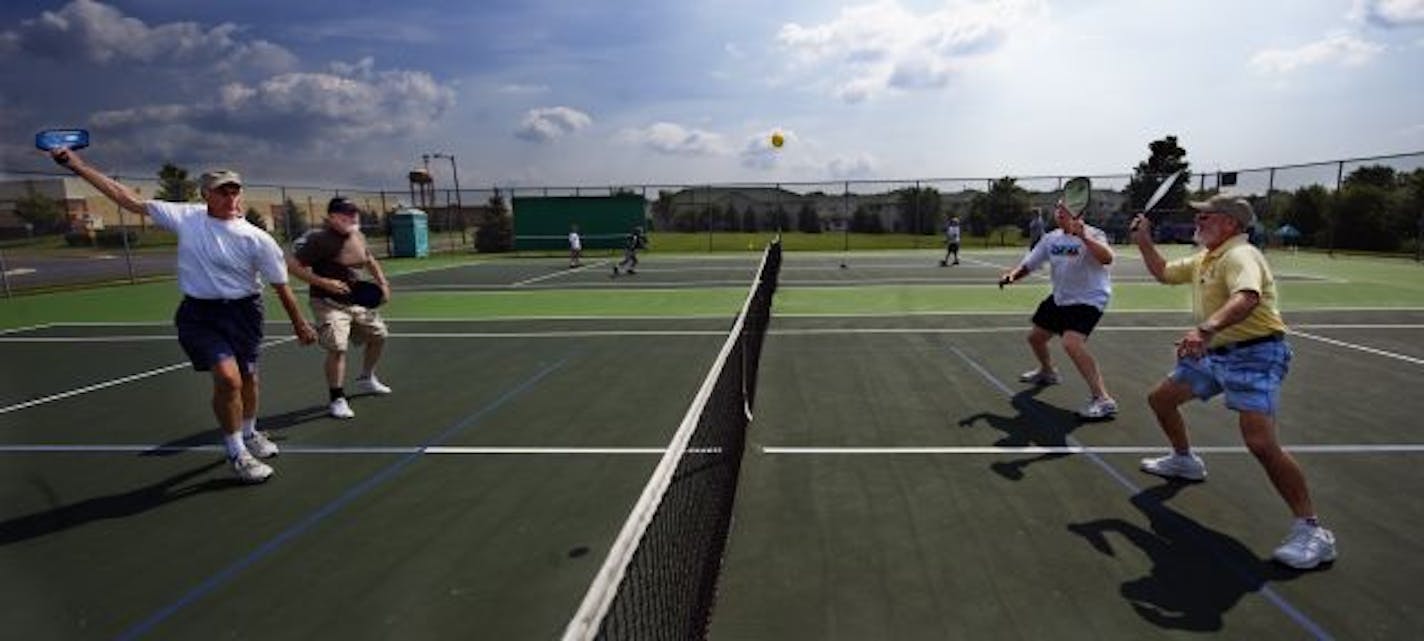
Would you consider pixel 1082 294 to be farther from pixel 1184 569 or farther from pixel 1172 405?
pixel 1184 569

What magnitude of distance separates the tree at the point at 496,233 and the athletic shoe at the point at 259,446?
3504 cm

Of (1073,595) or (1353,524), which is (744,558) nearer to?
(1073,595)

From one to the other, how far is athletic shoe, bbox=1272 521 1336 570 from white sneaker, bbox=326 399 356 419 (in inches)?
323

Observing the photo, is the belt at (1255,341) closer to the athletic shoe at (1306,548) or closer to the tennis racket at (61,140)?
the athletic shoe at (1306,548)

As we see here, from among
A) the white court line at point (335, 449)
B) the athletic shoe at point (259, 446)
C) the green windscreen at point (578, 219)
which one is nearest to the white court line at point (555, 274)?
the green windscreen at point (578, 219)

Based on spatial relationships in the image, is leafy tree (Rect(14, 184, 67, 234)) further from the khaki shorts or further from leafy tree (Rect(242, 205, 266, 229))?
the khaki shorts

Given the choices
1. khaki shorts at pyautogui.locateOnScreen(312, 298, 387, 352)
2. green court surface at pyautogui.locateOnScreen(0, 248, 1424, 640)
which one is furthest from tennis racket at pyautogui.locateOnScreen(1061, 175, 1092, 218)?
khaki shorts at pyautogui.locateOnScreen(312, 298, 387, 352)

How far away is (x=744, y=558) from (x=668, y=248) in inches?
1435

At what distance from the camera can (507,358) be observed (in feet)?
36.3

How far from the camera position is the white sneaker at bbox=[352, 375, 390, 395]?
354 inches

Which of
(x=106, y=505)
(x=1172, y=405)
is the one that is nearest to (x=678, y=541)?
(x=1172, y=405)

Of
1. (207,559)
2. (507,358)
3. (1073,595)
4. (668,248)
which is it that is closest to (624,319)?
(507,358)

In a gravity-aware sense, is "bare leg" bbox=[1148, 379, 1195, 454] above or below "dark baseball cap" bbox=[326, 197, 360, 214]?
below

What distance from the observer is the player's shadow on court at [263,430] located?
702cm
